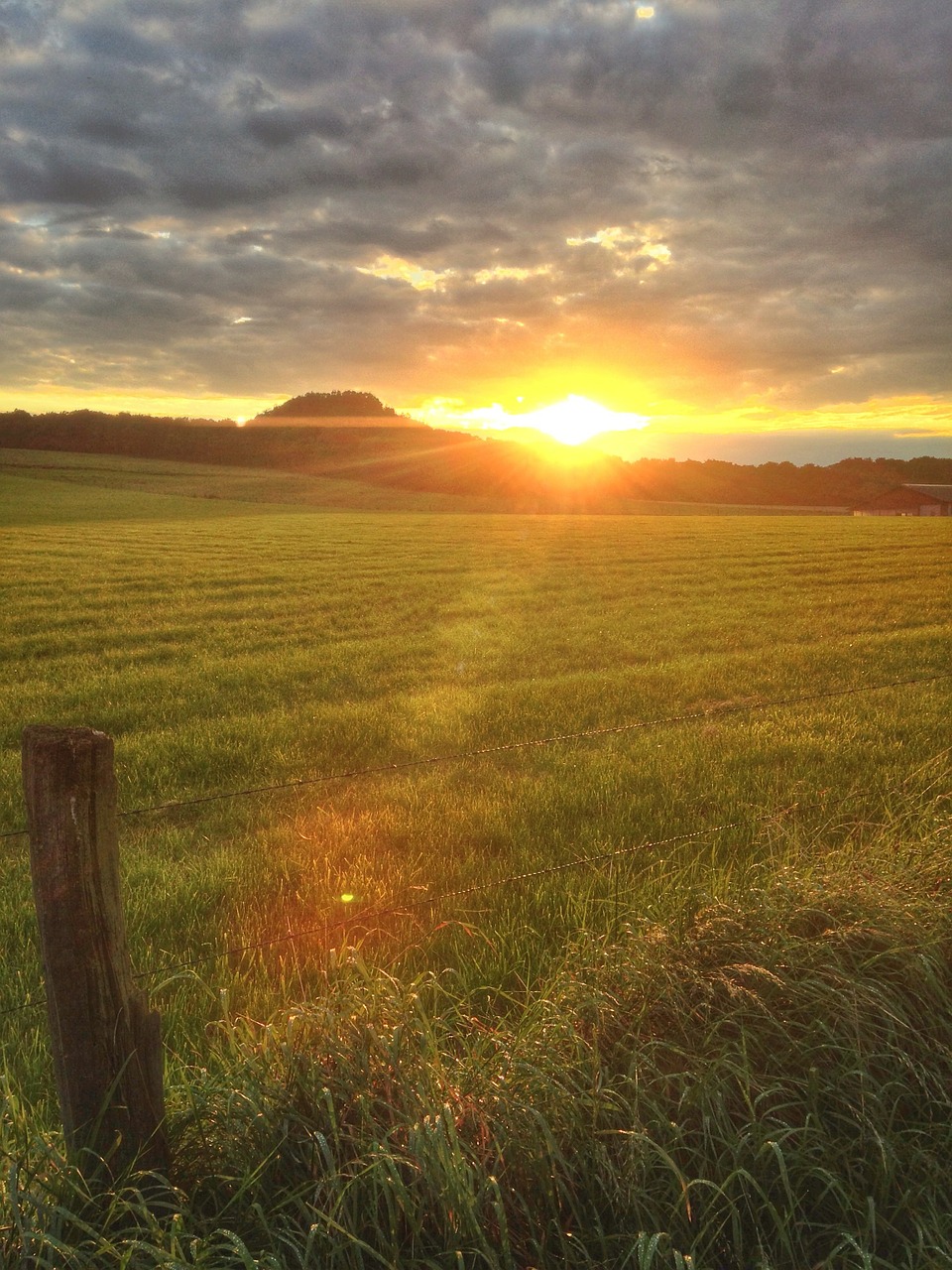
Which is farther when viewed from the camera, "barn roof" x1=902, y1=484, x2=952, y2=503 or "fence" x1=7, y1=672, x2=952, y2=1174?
"barn roof" x1=902, y1=484, x2=952, y2=503

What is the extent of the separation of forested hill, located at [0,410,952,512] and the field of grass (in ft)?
244

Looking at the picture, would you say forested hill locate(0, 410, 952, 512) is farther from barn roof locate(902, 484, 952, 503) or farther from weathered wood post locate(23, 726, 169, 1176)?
weathered wood post locate(23, 726, 169, 1176)

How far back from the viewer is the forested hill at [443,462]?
94.7 m

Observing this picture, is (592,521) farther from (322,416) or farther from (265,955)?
(322,416)

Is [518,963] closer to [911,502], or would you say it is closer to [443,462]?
[443,462]

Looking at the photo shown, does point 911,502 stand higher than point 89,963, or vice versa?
point 89,963

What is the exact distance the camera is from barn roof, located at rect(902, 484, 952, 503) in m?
108

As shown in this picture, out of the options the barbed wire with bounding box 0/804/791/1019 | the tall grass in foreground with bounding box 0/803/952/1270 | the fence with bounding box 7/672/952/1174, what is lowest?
Result: the barbed wire with bounding box 0/804/791/1019

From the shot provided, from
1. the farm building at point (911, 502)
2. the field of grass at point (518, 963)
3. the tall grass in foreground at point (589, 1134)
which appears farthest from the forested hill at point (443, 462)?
the tall grass in foreground at point (589, 1134)

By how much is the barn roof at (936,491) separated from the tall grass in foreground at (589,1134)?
11694cm

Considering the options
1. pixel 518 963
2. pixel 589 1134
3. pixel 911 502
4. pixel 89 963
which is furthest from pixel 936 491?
pixel 89 963

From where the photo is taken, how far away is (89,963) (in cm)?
279

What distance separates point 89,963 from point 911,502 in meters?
121

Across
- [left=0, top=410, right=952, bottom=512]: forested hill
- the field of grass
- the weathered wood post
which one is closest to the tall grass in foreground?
the field of grass
